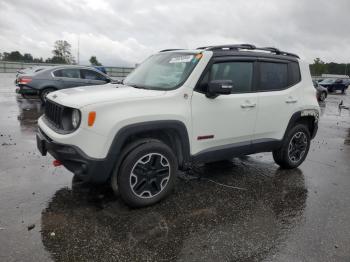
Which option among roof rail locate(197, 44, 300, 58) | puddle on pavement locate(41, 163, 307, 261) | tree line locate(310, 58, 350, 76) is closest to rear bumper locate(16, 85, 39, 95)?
puddle on pavement locate(41, 163, 307, 261)

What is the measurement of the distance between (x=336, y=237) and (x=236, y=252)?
46.0 inches

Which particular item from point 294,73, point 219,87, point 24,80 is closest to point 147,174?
point 219,87

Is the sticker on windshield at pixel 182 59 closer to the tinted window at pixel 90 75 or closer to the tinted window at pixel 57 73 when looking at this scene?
the tinted window at pixel 90 75

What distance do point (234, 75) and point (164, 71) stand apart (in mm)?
979

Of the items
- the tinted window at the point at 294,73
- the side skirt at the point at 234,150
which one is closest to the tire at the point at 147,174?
the side skirt at the point at 234,150

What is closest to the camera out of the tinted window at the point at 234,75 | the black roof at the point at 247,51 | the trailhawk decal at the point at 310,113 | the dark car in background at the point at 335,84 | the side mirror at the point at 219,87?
the side mirror at the point at 219,87

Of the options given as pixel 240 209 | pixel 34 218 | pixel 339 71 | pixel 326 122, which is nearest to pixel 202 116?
pixel 240 209

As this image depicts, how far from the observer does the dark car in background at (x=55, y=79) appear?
38.2 feet

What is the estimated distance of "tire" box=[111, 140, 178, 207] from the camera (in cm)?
358

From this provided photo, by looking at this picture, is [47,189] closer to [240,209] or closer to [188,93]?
Result: [188,93]

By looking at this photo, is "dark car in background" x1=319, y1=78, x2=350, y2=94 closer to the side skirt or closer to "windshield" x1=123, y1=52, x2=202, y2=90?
the side skirt

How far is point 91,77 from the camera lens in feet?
39.5

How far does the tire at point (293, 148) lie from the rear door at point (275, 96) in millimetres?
255

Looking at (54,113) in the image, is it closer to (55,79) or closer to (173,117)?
(173,117)
